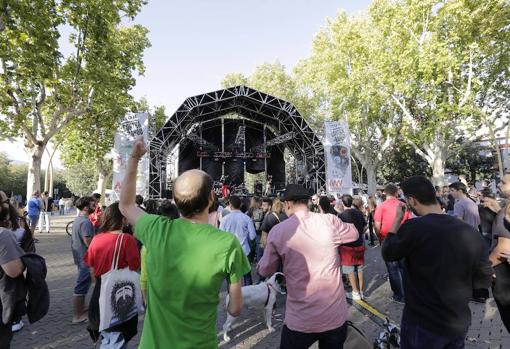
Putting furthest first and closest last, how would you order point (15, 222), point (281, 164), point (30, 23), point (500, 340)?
point (281, 164)
point (30, 23)
point (500, 340)
point (15, 222)

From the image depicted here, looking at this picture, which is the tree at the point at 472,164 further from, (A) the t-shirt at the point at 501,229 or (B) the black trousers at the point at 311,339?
(B) the black trousers at the point at 311,339

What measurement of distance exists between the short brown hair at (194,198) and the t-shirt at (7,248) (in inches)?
65.7

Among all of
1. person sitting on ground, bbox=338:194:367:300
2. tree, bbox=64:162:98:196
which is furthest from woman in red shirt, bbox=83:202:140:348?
tree, bbox=64:162:98:196

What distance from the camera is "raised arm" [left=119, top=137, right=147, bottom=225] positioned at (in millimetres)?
1888

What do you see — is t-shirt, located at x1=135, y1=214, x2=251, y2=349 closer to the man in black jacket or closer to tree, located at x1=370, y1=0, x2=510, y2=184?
the man in black jacket

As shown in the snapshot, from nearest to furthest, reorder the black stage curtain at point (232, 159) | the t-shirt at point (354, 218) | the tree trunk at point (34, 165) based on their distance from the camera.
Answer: the t-shirt at point (354, 218)
the tree trunk at point (34, 165)
the black stage curtain at point (232, 159)

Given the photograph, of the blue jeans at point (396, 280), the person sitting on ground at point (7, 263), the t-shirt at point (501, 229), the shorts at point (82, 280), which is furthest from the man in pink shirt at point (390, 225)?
the person sitting on ground at point (7, 263)

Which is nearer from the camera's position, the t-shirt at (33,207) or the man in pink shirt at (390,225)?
the man in pink shirt at (390,225)

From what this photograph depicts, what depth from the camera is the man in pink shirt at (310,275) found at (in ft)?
7.68

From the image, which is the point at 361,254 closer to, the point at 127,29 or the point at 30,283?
the point at 30,283

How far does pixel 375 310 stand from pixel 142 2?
45.0 ft

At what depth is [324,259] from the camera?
7.97ft

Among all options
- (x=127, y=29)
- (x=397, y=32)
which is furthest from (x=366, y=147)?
(x=127, y=29)

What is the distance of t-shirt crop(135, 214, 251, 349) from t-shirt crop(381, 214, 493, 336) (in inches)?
49.2
